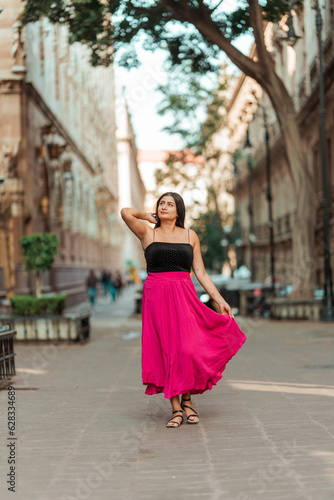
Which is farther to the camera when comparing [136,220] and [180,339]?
[136,220]

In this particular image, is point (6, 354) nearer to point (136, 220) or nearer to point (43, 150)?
point (136, 220)

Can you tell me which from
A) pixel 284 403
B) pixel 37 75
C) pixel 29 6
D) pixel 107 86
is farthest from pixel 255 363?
pixel 107 86

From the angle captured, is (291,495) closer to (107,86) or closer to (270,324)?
(270,324)

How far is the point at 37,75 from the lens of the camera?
78.5ft

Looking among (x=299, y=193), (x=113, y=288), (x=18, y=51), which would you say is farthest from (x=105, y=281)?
(x=299, y=193)

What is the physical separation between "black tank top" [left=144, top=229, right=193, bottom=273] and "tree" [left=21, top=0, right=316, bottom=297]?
417 inches

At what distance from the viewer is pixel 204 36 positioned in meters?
16.8

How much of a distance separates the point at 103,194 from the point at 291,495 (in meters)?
46.1

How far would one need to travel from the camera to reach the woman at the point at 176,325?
6234mm

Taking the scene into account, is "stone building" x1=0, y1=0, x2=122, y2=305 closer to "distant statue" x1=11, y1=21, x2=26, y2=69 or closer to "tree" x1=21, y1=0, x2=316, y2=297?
"distant statue" x1=11, y1=21, x2=26, y2=69

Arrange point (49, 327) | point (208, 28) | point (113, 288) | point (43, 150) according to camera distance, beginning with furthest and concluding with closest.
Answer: point (113, 288)
point (43, 150)
point (208, 28)
point (49, 327)

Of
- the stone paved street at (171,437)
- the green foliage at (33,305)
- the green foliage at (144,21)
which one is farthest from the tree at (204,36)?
the stone paved street at (171,437)

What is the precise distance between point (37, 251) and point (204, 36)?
5985 mm

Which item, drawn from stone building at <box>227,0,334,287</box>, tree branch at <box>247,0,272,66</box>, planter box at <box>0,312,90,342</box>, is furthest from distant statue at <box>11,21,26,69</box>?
planter box at <box>0,312,90,342</box>
